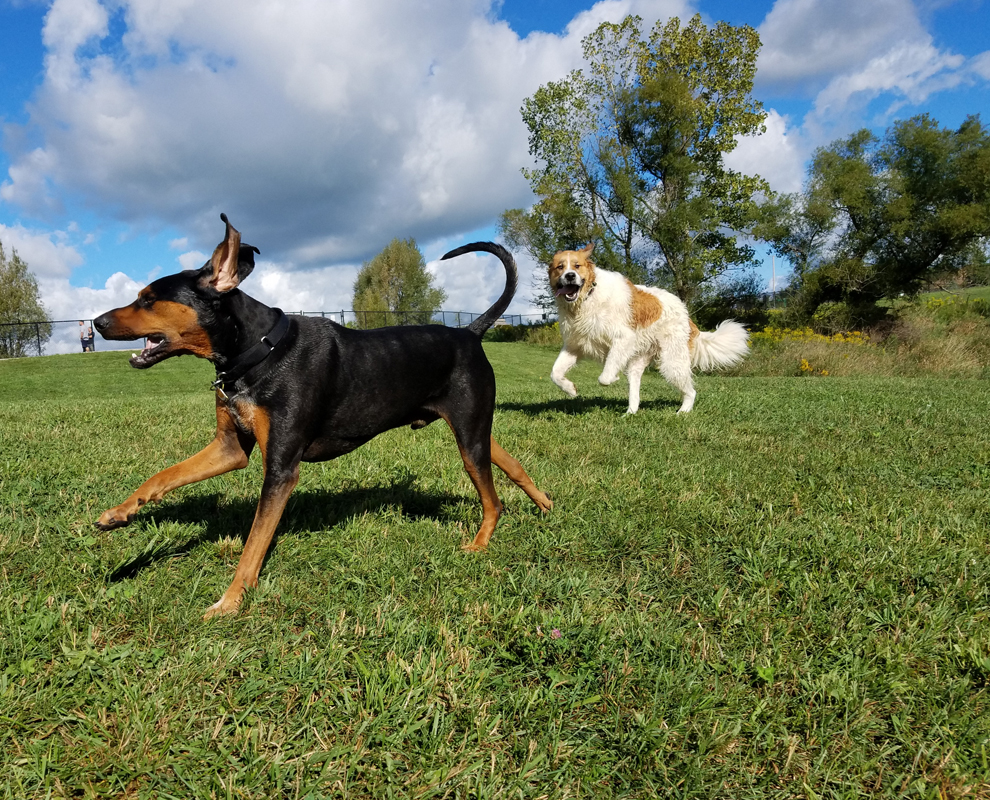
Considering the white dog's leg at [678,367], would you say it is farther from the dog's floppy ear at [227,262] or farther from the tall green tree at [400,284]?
the tall green tree at [400,284]

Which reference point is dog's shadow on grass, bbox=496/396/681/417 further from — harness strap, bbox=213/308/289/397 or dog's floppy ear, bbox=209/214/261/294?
dog's floppy ear, bbox=209/214/261/294

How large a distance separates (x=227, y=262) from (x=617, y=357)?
6.82m

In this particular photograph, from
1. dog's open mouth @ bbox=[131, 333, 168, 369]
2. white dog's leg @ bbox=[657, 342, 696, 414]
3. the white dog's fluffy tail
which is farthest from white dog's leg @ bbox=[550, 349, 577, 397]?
dog's open mouth @ bbox=[131, 333, 168, 369]

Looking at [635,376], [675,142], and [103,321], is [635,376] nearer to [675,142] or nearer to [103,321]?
[103,321]

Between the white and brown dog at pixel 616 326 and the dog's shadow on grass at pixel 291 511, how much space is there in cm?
471

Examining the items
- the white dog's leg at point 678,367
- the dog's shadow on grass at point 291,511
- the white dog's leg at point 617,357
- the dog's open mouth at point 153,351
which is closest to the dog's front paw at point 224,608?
the dog's shadow on grass at point 291,511

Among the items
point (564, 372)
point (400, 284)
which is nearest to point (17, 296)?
point (400, 284)

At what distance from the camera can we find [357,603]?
3.02 m

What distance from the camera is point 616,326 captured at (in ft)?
30.3

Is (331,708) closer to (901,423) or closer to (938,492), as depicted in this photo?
(938,492)

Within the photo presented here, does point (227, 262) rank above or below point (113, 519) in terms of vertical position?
above

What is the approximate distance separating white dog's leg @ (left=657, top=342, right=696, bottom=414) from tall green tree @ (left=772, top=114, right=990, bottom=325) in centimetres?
2304

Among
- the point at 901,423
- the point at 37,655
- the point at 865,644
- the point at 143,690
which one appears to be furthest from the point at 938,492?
the point at 37,655

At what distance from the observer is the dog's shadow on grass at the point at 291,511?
140 inches
